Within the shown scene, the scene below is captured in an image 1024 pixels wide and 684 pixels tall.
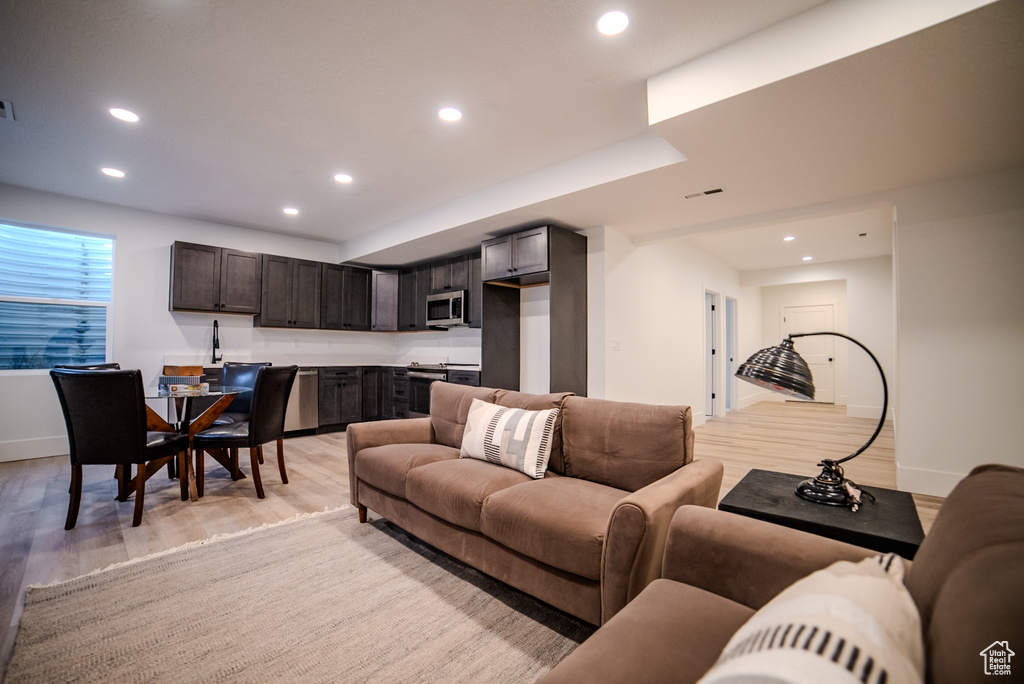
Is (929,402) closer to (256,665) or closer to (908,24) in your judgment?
(908,24)

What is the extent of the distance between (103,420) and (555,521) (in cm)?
281

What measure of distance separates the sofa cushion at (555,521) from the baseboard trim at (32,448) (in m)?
5.18

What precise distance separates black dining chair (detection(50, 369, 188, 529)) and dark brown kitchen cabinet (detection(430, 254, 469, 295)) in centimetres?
342

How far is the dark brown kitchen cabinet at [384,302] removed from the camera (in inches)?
254

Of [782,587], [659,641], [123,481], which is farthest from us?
A: [123,481]

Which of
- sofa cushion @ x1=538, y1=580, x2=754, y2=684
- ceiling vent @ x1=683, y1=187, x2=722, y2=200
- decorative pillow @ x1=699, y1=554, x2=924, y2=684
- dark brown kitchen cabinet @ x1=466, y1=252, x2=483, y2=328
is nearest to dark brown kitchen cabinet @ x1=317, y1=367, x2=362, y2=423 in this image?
dark brown kitchen cabinet @ x1=466, y1=252, x2=483, y2=328

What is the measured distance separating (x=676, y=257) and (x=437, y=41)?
4644 mm

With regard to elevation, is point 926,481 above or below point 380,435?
below

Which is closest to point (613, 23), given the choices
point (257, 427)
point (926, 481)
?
point (257, 427)

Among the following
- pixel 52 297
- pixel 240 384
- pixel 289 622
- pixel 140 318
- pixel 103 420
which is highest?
pixel 52 297

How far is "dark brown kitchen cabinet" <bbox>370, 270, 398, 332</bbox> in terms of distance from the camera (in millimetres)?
6445

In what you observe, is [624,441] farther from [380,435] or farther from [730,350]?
[730,350]

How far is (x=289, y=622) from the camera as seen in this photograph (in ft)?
5.78

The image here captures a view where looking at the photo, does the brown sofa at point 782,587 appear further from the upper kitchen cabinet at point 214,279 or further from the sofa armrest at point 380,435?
the upper kitchen cabinet at point 214,279
